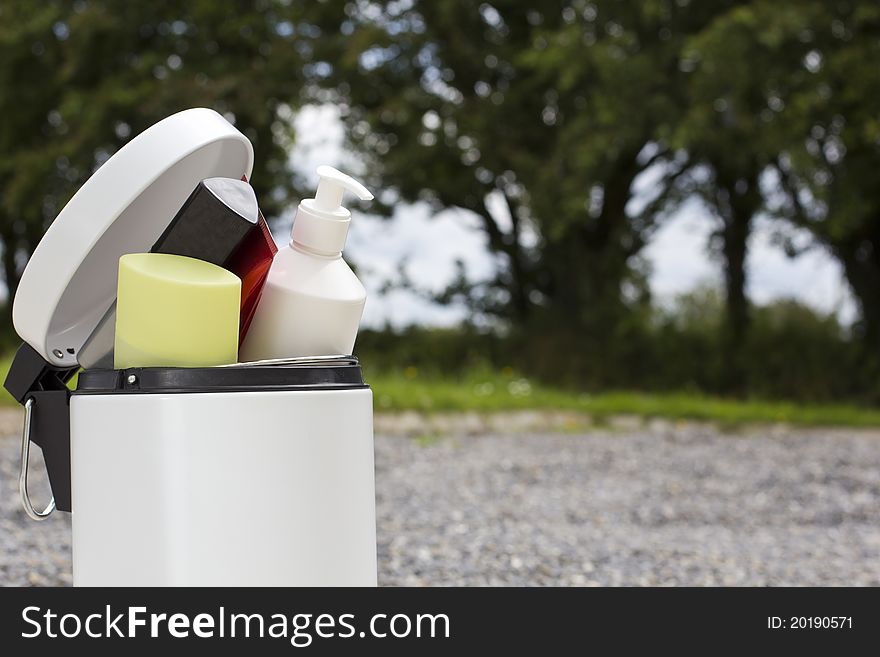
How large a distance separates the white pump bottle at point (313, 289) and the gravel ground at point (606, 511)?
70.5 inches

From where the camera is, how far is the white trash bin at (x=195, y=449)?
1.63 meters

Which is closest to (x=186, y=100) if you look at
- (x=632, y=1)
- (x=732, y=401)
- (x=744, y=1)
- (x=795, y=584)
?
(x=632, y=1)

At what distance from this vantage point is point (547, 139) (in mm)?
11000

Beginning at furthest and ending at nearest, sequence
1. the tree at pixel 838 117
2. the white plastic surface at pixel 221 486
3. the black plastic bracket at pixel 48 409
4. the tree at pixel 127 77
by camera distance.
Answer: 1. the tree at pixel 127 77
2. the tree at pixel 838 117
3. the black plastic bracket at pixel 48 409
4. the white plastic surface at pixel 221 486

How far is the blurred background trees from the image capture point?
9.13 m

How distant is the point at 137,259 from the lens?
1692mm

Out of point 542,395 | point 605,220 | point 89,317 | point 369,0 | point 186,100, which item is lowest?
point 89,317

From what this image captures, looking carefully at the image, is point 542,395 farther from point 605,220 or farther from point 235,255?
point 235,255

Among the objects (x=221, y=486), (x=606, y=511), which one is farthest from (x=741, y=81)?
(x=221, y=486)

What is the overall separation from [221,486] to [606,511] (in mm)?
3627

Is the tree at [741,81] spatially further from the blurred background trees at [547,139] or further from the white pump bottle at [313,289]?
the white pump bottle at [313,289]

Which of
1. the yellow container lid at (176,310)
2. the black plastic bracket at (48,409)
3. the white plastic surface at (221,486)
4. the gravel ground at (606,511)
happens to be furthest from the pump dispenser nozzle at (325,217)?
the gravel ground at (606,511)
